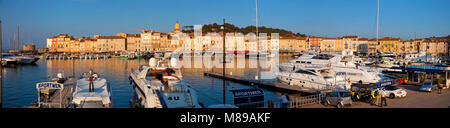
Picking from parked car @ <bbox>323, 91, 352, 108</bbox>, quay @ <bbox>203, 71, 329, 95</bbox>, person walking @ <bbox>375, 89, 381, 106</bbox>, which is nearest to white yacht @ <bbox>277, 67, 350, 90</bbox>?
quay @ <bbox>203, 71, 329, 95</bbox>

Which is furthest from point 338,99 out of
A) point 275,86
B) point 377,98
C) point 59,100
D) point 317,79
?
point 59,100

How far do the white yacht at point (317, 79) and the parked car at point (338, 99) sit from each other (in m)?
6.84

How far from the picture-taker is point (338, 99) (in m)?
12.1

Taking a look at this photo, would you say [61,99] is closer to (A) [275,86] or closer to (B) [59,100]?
(B) [59,100]

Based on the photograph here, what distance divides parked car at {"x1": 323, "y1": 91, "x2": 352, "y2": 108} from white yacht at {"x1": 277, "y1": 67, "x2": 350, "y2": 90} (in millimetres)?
6842

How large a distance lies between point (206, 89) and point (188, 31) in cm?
9476

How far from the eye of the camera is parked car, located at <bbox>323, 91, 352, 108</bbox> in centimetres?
1205

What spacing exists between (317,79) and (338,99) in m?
8.24

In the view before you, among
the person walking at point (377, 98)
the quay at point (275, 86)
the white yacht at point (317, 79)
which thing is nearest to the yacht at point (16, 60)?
the quay at point (275, 86)

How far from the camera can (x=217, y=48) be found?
3755 inches
